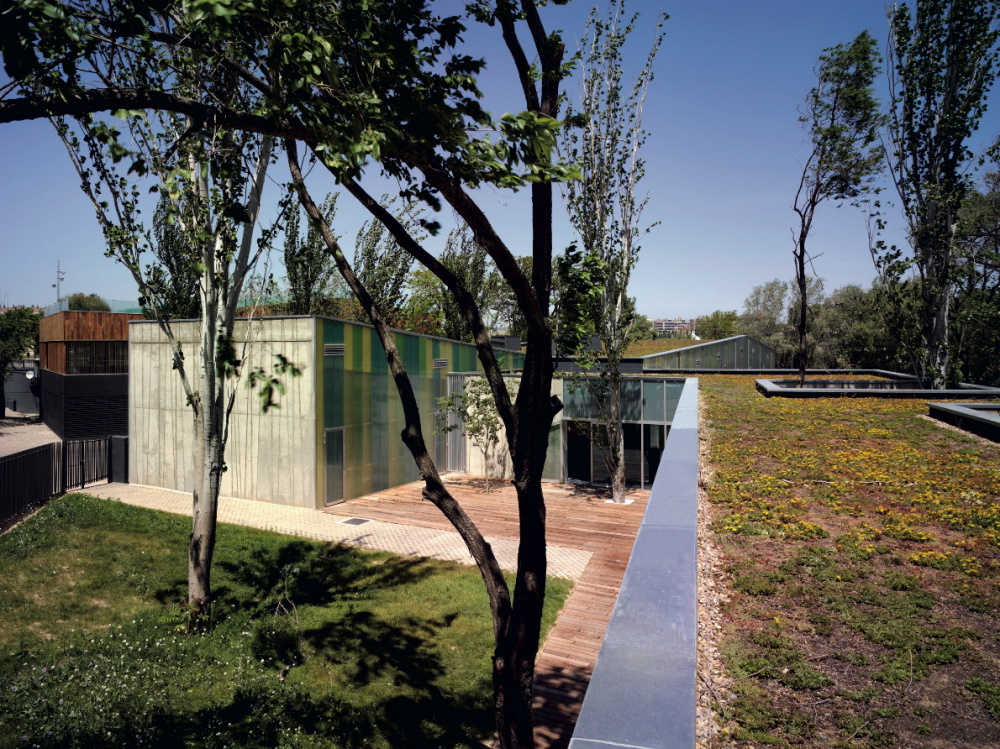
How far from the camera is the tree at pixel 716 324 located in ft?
281

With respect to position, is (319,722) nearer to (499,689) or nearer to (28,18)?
(499,689)

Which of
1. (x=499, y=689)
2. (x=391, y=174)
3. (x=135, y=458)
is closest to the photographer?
(x=391, y=174)

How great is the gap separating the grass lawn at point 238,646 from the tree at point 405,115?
353 centimetres

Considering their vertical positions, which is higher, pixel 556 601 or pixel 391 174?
pixel 391 174

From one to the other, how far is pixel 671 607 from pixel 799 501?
2848 millimetres

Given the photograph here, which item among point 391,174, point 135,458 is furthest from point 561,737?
point 135,458

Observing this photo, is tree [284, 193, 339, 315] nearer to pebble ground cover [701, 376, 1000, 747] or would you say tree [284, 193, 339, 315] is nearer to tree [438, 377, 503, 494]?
tree [438, 377, 503, 494]

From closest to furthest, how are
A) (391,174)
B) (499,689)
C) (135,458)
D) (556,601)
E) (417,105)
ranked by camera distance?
(417,105), (391,174), (499,689), (556,601), (135,458)

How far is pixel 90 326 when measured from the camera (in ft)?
94.4

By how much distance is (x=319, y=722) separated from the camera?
652 centimetres

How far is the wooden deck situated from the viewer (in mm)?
7652

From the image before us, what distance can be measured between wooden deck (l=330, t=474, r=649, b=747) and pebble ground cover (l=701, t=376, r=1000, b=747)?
3.09 meters

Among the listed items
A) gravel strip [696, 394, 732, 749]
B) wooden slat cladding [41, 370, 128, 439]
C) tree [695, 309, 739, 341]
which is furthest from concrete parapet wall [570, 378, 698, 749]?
tree [695, 309, 739, 341]

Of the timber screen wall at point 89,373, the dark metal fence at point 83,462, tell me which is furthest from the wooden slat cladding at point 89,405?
the dark metal fence at point 83,462
